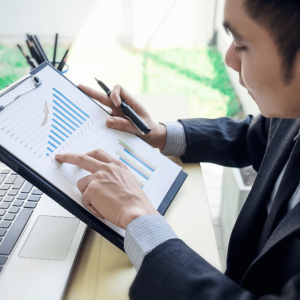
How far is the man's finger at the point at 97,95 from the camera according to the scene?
792 mm

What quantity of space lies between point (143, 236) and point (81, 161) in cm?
19

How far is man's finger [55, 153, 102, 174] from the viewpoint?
60cm

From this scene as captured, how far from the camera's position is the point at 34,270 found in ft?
1.76

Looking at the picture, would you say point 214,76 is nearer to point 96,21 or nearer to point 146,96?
point 96,21

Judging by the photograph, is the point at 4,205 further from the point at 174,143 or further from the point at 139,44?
the point at 139,44

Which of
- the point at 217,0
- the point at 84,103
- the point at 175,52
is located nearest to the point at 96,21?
the point at 175,52

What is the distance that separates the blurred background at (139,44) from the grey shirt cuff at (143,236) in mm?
1857

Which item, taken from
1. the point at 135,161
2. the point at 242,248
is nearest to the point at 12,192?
the point at 135,161

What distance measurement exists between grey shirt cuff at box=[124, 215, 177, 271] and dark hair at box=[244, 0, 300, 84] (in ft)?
1.06

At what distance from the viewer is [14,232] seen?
0.60 meters

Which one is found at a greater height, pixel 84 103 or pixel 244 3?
pixel 244 3

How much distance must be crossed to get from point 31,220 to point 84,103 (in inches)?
11.1

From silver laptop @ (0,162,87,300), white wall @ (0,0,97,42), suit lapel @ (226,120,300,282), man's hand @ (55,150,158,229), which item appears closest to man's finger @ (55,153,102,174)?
man's hand @ (55,150,158,229)

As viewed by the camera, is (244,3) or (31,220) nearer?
(244,3)
